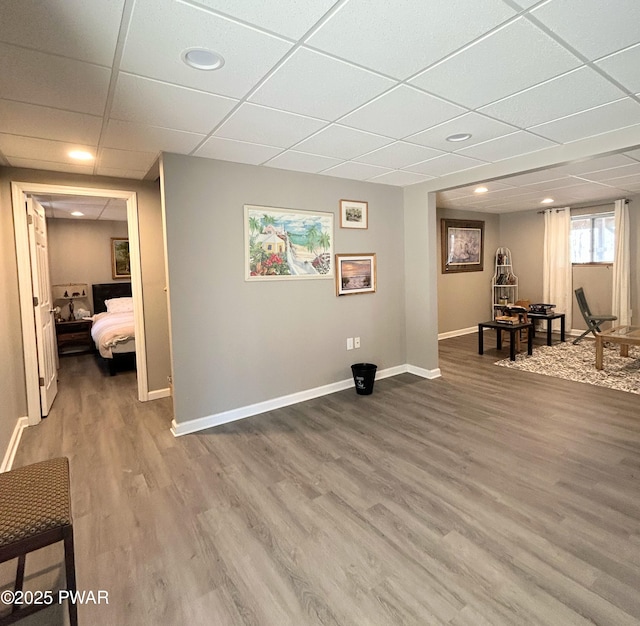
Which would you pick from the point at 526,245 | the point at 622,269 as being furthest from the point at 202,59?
the point at 526,245

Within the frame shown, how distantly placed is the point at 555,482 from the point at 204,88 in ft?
10.2

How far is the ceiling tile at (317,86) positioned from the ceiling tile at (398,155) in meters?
0.87

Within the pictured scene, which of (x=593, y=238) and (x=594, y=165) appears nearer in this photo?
(x=594, y=165)

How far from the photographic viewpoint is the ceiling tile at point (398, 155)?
304cm

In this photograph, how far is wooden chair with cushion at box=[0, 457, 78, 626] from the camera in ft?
4.36

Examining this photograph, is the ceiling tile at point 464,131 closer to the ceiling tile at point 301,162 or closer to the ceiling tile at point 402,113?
the ceiling tile at point 402,113

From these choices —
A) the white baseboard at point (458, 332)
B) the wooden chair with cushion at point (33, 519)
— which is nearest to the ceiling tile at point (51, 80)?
the wooden chair with cushion at point (33, 519)

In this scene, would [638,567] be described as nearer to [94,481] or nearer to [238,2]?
[238,2]

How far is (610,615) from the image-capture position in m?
1.49

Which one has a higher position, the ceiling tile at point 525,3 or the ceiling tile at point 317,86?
the ceiling tile at point 317,86

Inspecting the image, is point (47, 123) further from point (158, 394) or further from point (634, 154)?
point (634, 154)

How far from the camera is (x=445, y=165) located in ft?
11.9


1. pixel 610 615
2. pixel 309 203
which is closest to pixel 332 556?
pixel 610 615

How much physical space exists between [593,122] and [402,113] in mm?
1401
